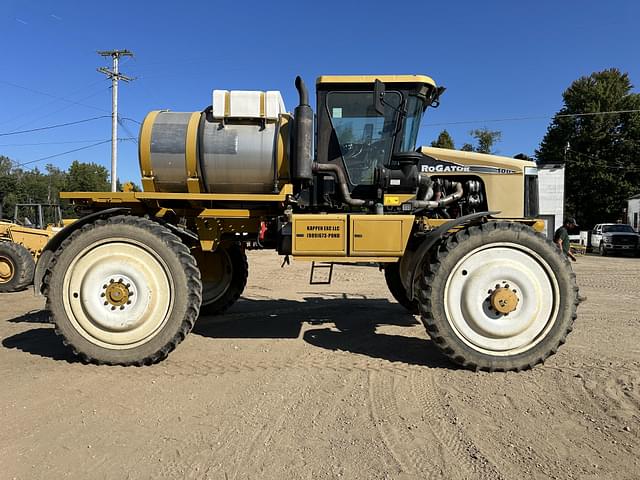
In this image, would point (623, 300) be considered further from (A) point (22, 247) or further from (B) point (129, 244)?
(A) point (22, 247)

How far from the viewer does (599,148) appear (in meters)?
43.1

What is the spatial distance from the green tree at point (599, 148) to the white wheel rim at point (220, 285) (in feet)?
142

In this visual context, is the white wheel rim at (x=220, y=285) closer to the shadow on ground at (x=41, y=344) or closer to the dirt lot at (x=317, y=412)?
the dirt lot at (x=317, y=412)

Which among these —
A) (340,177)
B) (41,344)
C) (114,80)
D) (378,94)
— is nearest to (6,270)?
(41,344)

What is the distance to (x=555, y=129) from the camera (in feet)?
152

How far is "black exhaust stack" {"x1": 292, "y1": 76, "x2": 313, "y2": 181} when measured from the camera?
4.80 m

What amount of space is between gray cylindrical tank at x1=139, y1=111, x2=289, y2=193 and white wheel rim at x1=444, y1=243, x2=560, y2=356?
227cm

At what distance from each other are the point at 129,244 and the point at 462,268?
3.48m

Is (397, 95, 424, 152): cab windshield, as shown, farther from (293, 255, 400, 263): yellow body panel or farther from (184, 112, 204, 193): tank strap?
(184, 112, 204, 193): tank strap

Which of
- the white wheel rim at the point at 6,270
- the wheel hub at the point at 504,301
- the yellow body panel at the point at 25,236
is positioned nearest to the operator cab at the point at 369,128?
the wheel hub at the point at 504,301

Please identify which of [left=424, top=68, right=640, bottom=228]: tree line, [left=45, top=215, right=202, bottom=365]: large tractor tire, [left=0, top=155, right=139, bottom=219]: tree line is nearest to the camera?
[left=45, top=215, right=202, bottom=365]: large tractor tire

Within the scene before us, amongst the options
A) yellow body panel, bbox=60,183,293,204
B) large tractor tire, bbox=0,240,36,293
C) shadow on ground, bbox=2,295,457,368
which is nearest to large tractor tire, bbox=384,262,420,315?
shadow on ground, bbox=2,295,457,368

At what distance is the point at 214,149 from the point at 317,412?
302 centimetres

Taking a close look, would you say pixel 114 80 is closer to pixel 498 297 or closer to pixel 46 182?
pixel 498 297
